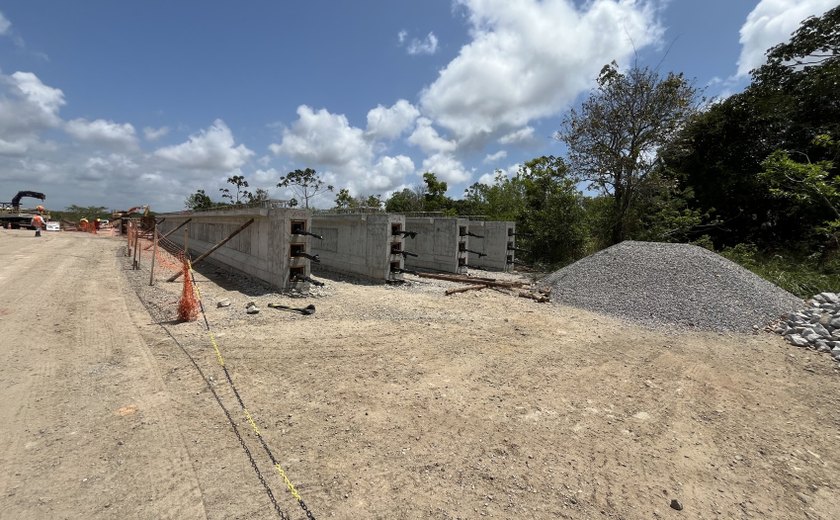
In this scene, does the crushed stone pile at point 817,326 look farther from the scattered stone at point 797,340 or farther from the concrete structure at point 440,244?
the concrete structure at point 440,244

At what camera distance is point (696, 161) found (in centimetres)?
2312

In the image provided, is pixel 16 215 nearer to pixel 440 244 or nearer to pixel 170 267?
pixel 170 267

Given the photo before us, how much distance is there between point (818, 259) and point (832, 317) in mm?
10487

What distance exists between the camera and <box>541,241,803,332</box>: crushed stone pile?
31.2ft

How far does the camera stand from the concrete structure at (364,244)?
564 inches

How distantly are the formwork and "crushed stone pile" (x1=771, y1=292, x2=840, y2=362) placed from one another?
39.0ft

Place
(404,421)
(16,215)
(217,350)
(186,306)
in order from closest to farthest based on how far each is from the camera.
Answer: (404,421), (217,350), (186,306), (16,215)

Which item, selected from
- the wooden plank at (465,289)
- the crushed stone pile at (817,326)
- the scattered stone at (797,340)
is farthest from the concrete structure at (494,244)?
the scattered stone at (797,340)

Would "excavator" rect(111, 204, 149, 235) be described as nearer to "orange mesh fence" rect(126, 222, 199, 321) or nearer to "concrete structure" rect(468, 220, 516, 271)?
"orange mesh fence" rect(126, 222, 199, 321)

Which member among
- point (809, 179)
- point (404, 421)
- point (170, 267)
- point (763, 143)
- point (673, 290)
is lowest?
point (404, 421)

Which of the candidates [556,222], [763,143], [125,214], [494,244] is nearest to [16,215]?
[125,214]

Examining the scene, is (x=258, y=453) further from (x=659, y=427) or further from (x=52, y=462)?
(x=659, y=427)

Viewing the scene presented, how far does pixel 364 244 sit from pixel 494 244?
820cm

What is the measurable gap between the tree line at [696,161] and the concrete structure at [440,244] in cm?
729
